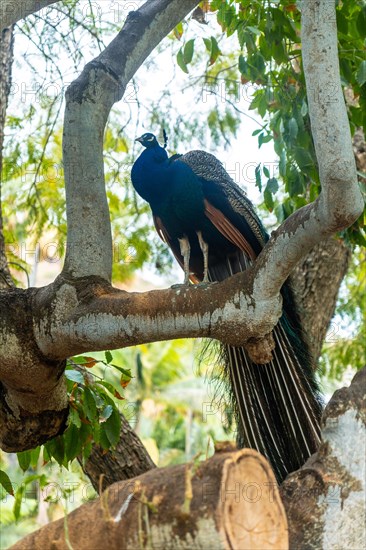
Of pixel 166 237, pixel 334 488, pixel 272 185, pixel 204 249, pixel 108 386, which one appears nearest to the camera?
pixel 334 488

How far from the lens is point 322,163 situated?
2629 mm

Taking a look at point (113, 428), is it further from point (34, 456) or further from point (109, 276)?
point (109, 276)

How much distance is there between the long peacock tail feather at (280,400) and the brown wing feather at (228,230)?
365 millimetres

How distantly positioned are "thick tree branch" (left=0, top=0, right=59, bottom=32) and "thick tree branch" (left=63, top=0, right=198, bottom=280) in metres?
0.32

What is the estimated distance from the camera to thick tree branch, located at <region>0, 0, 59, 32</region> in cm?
326

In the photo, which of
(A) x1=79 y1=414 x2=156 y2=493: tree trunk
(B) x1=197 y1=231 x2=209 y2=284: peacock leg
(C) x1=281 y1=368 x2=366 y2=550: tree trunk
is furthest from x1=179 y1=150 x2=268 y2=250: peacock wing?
(C) x1=281 y1=368 x2=366 y2=550: tree trunk

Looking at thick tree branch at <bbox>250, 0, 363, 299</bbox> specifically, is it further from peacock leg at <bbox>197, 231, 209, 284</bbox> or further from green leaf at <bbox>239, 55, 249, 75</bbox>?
peacock leg at <bbox>197, 231, 209, 284</bbox>

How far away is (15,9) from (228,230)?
53.1 inches

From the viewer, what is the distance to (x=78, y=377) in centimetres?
352

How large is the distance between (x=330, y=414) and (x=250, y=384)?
1.28 metres

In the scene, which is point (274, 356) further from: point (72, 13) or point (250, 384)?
point (72, 13)

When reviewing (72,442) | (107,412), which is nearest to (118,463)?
(72,442)

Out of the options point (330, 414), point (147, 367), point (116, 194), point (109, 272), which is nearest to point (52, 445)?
point (109, 272)

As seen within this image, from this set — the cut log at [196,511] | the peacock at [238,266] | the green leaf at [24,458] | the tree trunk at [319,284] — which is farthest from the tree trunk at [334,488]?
the tree trunk at [319,284]
